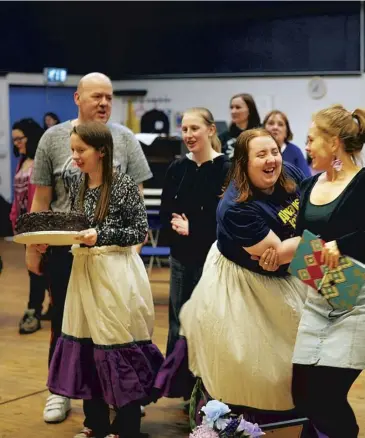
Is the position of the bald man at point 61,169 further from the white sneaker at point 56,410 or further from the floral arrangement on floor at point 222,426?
the floral arrangement on floor at point 222,426

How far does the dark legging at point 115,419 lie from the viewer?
395 centimetres

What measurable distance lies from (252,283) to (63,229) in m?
0.84

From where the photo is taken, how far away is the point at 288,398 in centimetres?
354

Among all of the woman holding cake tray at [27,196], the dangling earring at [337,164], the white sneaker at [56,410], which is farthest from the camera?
the woman holding cake tray at [27,196]

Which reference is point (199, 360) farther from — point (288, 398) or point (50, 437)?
point (50, 437)

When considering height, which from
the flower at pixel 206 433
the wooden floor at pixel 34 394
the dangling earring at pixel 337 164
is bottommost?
the wooden floor at pixel 34 394

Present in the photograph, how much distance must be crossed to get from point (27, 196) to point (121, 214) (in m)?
2.99

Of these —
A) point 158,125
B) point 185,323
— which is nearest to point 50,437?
point 185,323

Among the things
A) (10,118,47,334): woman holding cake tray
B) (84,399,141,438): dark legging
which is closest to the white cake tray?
(84,399,141,438): dark legging

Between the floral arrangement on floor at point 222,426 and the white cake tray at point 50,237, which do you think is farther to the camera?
the white cake tray at point 50,237

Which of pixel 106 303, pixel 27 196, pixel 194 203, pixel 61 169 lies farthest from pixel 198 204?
pixel 27 196

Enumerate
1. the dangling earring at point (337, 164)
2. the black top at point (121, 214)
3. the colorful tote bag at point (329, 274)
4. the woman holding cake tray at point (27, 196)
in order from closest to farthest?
the colorful tote bag at point (329, 274) < the dangling earring at point (337, 164) < the black top at point (121, 214) < the woman holding cake tray at point (27, 196)

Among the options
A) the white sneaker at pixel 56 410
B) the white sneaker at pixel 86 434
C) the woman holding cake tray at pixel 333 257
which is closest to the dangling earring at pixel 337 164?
the woman holding cake tray at pixel 333 257

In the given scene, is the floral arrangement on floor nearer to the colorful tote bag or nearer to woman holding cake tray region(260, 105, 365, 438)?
woman holding cake tray region(260, 105, 365, 438)
